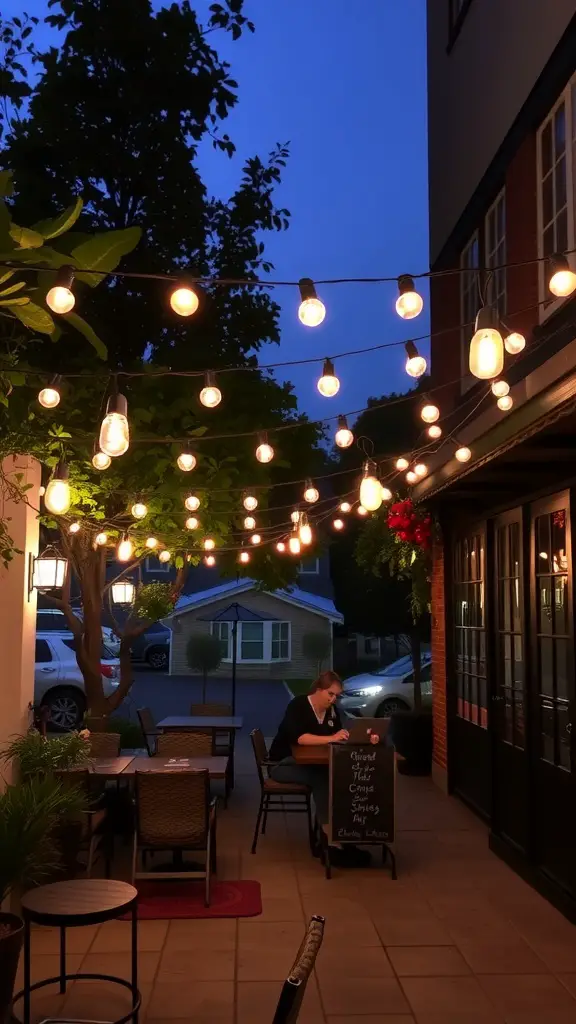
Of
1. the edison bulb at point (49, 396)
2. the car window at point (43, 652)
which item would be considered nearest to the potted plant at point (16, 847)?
the edison bulb at point (49, 396)

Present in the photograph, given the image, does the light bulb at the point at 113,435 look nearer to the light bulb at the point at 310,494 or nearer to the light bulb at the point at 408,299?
the light bulb at the point at 408,299

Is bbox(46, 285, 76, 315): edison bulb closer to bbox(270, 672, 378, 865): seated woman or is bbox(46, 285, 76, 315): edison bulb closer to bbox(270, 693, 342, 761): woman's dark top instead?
bbox(270, 672, 378, 865): seated woman

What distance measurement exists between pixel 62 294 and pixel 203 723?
7.84 meters

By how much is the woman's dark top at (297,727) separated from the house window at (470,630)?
1.56 metres

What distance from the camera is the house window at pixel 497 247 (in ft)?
25.8

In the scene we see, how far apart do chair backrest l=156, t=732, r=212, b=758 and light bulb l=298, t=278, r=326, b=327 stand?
4937 millimetres

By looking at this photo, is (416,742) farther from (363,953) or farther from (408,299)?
(408,299)

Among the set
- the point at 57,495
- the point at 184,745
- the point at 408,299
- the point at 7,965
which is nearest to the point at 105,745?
the point at 184,745

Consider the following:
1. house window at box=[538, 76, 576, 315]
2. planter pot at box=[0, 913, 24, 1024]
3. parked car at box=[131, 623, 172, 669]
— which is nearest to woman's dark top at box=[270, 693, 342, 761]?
house window at box=[538, 76, 576, 315]

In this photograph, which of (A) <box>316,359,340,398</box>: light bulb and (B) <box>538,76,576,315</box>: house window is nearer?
(A) <box>316,359,340,398</box>: light bulb

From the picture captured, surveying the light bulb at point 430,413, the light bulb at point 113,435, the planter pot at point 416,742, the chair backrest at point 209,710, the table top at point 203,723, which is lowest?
the planter pot at point 416,742

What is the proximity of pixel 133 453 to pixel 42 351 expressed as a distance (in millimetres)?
2375

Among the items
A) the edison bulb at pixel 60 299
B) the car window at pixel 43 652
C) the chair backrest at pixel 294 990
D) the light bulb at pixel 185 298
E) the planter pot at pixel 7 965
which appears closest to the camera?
the chair backrest at pixel 294 990

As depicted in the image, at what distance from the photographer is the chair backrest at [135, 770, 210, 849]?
19.5ft
